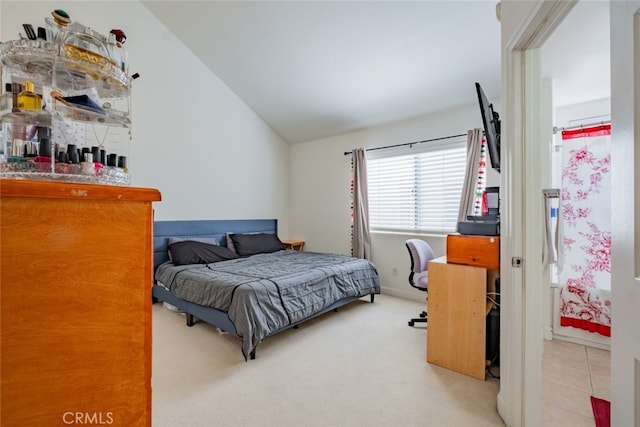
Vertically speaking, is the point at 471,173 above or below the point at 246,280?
above

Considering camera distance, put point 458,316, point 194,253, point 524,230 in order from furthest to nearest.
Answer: point 194,253, point 458,316, point 524,230

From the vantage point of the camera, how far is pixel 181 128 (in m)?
3.96

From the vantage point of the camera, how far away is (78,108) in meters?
0.83

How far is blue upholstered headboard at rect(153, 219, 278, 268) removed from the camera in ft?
12.1

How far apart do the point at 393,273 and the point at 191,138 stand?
3.38m

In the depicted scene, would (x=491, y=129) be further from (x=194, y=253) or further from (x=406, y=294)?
(x=194, y=253)

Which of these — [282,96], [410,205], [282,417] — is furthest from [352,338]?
[282,96]

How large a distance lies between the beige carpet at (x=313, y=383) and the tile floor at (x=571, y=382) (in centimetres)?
31

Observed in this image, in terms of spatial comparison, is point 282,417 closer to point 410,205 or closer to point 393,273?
point 393,273

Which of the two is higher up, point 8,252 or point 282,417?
point 8,252

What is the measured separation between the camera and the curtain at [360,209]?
423cm

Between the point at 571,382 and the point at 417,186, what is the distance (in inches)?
96.7

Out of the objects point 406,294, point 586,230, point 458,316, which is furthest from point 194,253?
point 586,230

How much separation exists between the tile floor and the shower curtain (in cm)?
27
